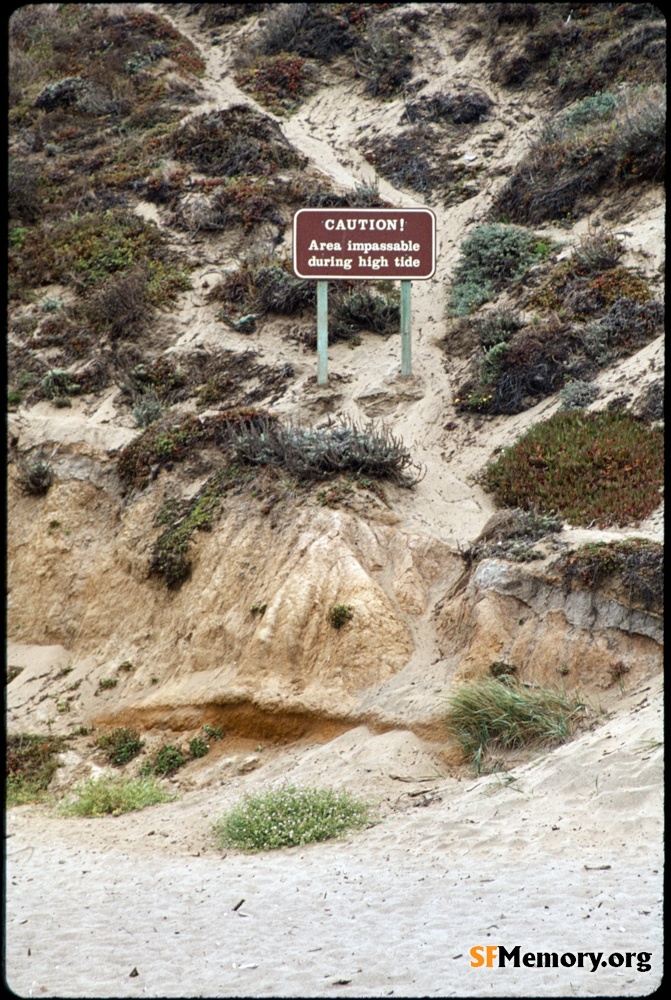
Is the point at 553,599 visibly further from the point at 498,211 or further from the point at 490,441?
the point at 498,211

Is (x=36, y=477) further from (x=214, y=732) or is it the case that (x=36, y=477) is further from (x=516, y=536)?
(x=516, y=536)

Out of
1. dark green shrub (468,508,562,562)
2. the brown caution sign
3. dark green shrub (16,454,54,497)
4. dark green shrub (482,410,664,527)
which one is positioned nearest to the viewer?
dark green shrub (468,508,562,562)

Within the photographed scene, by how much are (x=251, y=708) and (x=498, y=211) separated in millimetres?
12823

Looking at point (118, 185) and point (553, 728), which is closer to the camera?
point (553, 728)

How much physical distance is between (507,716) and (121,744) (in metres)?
4.78

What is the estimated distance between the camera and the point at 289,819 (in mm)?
8367

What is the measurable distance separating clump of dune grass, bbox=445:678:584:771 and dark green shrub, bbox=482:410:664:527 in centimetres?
265

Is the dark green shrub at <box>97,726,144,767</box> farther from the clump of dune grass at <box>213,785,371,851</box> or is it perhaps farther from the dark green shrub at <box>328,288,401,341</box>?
the dark green shrub at <box>328,288,401,341</box>

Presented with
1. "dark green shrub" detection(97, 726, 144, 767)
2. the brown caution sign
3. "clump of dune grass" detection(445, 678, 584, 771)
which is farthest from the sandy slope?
the brown caution sign

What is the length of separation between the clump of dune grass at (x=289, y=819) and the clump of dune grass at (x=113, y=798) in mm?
1363

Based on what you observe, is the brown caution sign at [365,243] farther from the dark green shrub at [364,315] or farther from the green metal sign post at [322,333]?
the dark green shrub at [364,315]

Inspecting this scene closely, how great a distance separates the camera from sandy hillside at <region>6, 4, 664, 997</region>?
5891 millimetres

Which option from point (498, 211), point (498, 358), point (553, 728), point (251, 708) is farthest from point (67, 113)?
point (553, 728)

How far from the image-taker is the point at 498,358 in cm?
1513
